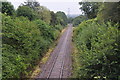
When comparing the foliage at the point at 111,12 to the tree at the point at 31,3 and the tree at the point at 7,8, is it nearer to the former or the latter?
the tree at the point at 7,8

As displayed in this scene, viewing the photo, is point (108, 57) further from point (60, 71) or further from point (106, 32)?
point (60, 71)

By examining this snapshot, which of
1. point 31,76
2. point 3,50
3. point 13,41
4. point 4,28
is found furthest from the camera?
point 31,76

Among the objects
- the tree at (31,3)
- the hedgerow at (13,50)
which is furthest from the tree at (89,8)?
the hedgerow at (13,50)

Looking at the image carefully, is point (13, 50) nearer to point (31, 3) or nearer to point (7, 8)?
point (7, 8)

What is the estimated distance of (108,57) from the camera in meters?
9.03

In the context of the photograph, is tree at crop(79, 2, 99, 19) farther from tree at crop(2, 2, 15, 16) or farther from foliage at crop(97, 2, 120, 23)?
foliage at crop(97, 2, 120, 23)

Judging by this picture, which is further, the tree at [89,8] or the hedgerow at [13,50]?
the tree at [89,8]

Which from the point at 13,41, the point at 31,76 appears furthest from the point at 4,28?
the point at 31,76

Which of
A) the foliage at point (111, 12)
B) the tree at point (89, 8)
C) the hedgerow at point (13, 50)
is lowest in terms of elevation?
the hedgerow at point (13, 50)

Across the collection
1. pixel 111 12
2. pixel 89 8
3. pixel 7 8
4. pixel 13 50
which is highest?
pixel 89 8

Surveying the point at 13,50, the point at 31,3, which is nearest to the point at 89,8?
the point at 31,3

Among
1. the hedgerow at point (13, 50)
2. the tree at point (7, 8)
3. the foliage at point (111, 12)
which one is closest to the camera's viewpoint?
the hedgerow at point (13, 50)

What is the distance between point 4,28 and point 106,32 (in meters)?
7.54

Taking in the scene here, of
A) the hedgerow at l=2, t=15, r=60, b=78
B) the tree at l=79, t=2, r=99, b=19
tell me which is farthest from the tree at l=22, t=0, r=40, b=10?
the hedgerow at l=2, t=15, r=60, b=78
